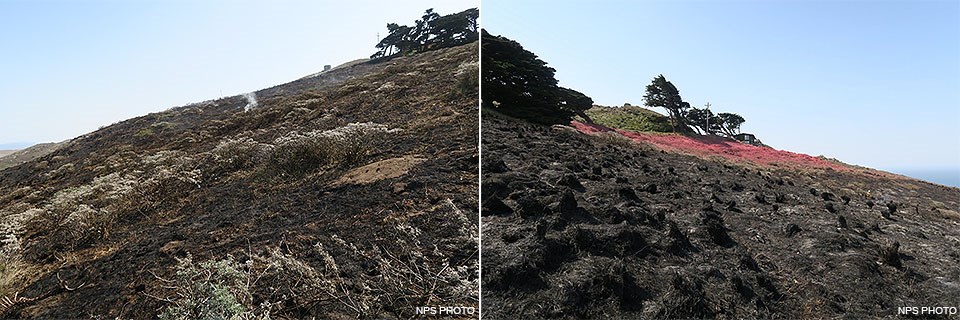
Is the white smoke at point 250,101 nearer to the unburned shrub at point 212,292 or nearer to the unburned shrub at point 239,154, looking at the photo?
the unburned shrub at point 239,154

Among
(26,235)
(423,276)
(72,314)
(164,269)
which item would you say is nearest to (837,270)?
(423,276)

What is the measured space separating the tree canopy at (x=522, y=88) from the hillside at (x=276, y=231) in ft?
2.31

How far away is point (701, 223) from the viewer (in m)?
5.26

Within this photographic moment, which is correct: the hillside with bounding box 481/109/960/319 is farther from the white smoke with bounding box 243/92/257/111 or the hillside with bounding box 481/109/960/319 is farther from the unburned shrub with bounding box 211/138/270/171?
the white smoke with bounding box 243/92/257/111

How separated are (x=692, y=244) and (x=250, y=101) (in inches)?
808

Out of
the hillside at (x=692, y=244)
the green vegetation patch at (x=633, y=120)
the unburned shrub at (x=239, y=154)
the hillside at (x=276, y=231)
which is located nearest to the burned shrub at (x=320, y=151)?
the hillside at (x=276, y=231)

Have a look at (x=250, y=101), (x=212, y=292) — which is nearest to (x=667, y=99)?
(x=212, y=292)

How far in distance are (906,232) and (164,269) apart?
7855mm

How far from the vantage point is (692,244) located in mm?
4672

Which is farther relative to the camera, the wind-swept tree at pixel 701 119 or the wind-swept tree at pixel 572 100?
the wind-swept tree at pixel 701 119

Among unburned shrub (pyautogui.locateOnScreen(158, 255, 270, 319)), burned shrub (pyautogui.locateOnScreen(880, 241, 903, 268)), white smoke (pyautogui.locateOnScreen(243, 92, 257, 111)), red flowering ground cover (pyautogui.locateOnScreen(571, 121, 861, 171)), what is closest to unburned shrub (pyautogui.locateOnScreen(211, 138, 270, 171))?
unburned shrub (pyautogui.locateOnScreen(158, 255, 270, 319))

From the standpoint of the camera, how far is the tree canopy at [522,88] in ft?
21.4

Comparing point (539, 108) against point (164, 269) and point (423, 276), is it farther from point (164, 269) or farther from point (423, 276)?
point (164, 269)

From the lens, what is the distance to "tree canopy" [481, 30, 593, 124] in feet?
21.4
